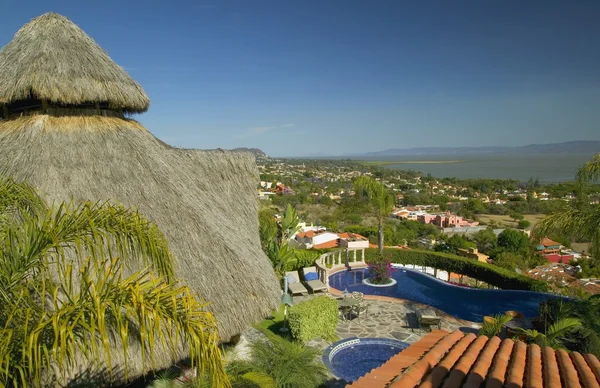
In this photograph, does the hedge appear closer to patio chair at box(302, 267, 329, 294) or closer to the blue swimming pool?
the blue swimming pool

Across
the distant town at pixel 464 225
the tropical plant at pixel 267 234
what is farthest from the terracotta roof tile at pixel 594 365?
the tropical plant at pixel 267 234

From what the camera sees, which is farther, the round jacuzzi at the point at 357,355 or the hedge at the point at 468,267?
the hedge at the point at 468,267

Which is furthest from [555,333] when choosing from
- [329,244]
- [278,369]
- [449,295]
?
[329,244]

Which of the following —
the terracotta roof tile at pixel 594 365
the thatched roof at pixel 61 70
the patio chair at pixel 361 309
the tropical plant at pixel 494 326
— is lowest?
the patio chair at pixel 361 309

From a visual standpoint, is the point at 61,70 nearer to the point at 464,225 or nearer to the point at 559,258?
the point at 559,258

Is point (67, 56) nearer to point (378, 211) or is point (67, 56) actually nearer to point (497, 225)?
point (378, 211)

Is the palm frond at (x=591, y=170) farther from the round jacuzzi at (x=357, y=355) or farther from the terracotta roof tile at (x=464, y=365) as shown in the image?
the round jacuzzi at (x=357, y=355)

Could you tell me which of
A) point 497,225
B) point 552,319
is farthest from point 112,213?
point 497,225
